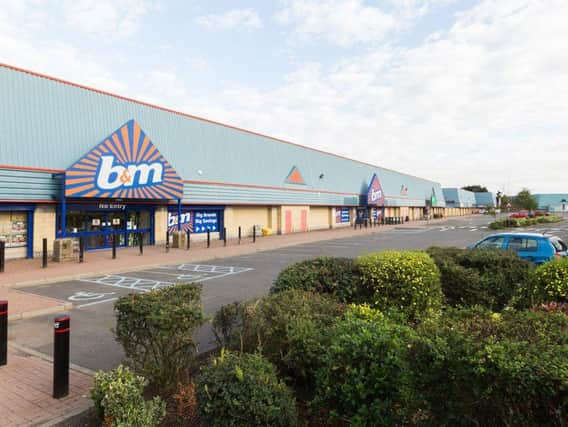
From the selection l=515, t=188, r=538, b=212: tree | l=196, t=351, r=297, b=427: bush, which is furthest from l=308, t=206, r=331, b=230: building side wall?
l=515, t=188, r=538, b=212: tree

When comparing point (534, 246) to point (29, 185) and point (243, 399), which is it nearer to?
point (243, 399)

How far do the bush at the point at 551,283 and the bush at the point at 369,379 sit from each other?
3134 mm

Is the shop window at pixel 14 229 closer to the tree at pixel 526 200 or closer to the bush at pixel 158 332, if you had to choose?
the bush at pixel 158 332

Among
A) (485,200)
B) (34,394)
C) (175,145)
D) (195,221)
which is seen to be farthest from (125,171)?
(485,200)

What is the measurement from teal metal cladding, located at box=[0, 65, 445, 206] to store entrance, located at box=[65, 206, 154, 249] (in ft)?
9.19

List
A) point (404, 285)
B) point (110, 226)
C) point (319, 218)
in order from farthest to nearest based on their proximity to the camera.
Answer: point (319, 218) → point (110, 226) → point (404, 285)

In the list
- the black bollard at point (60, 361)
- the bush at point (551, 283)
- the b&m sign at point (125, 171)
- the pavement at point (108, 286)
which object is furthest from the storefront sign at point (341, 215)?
the black bollard at point (60, 361)

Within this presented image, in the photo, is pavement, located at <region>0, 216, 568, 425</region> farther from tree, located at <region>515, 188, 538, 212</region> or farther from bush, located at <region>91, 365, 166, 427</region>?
tree, located at <region>515, 188, 538, 212</region>

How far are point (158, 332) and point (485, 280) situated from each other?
536cm

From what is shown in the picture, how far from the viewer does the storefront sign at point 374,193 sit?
48956mm

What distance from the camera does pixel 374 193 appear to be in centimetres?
4966

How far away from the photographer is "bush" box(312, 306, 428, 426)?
9.20 feet

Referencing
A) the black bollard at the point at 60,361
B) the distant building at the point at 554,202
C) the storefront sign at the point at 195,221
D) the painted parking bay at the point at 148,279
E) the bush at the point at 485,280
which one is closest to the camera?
the black bollard at the point at 60,361

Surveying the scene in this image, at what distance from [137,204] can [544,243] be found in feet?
64.4
